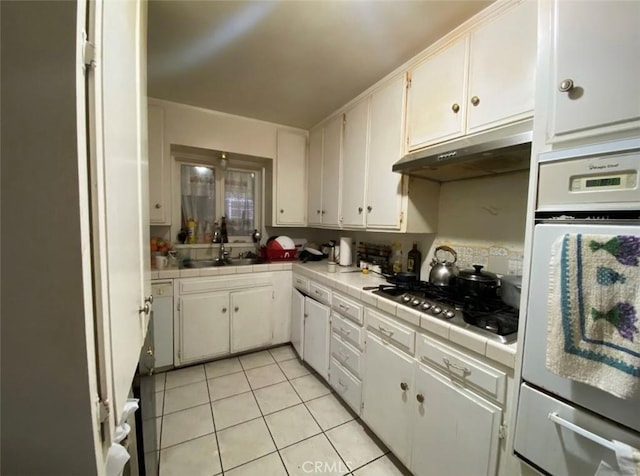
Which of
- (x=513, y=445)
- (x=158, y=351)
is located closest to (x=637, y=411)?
(x=513, y=445)

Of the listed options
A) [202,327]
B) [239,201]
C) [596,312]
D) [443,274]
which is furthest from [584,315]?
[239,201]

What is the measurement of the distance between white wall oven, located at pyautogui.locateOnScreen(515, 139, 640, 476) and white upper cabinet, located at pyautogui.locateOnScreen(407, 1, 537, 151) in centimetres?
56

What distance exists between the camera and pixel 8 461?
338 mm

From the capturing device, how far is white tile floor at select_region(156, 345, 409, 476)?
1.37m

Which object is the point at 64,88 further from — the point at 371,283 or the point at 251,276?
the point at 251,276

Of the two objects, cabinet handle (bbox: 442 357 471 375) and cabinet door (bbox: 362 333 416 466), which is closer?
cabinet handle (bbox: 442 357 471 375)

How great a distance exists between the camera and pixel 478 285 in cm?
130

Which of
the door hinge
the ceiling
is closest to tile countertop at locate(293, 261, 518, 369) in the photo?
the door hinge

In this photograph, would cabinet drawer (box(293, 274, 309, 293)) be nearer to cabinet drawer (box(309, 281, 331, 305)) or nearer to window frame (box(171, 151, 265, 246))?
cabinet drawer (box(309, 281, 331, 305))

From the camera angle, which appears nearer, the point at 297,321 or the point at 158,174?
the point at 158,174

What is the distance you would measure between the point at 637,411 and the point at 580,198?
529 mm

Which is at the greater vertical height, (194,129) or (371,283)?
(194,129)

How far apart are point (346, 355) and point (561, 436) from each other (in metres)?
1.16

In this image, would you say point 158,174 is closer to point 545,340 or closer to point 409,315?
point 409,315
